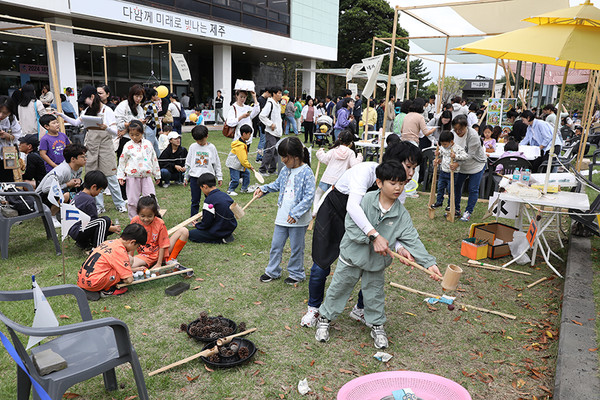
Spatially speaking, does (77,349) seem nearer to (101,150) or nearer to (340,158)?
(340,158)

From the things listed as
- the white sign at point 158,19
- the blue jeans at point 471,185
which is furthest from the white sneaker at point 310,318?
the white sign at point 158,19

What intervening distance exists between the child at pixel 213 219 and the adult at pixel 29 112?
463 cm

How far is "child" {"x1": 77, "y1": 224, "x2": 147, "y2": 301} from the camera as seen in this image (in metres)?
4.19

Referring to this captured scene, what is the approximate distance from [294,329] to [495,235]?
3.64 metres

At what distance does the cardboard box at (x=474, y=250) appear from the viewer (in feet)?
18.6

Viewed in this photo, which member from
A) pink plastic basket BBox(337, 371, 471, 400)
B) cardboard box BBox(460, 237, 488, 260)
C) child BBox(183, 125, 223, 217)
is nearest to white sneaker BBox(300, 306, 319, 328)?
pink plastic basket BBox(337, 371, 471, 400)

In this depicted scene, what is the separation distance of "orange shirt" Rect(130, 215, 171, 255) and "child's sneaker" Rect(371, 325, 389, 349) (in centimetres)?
256

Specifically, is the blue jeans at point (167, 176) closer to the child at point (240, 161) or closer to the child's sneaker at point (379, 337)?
the child at point (240, 161)

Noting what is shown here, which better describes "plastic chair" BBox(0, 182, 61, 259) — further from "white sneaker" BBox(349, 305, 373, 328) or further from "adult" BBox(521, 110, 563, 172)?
"adult" BBox(521, 110, 563, 172)

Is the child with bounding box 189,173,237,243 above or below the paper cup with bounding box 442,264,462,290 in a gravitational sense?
below

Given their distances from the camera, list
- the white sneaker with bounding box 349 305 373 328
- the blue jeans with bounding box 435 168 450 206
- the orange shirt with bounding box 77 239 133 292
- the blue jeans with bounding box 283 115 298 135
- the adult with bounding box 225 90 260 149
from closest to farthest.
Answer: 1. the white sneaker with bounding box 349 305 373 328
2. the orange shirt with bounding box 77 239 133 292
3. the blue jeans with bounding box 435 168 450 206
4. the adult with bounding box 225 90 260 149
5. the blue jeans with bounding box 283 115 298 135

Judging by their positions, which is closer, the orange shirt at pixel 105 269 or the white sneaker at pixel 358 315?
the white sneaker at pixel 358 315

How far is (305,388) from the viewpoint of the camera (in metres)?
3.04

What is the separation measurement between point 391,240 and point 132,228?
8.81 feet
